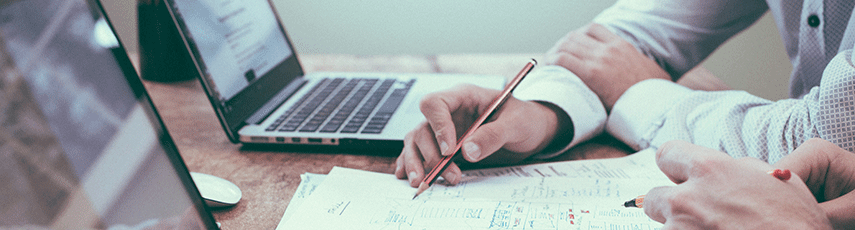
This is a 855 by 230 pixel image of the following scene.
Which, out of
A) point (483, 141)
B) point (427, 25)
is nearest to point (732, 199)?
point (483, 141)

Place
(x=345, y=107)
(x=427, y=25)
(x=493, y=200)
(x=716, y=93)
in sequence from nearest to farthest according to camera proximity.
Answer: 1. (x=493, y=200)
2. (x=716, y=93)
3. (x=345, y=107)
4. (x=427, y=25)

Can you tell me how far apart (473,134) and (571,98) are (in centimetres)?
19

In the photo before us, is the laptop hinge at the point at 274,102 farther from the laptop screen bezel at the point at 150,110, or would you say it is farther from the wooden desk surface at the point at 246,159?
the laptop screen bezel at the point at 150,110

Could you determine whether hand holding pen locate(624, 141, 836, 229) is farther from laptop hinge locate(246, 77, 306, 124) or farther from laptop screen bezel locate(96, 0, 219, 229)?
laptop hinge locate(246, 77, 306, 124)

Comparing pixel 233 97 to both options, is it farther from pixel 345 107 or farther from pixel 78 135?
pixel 78 135

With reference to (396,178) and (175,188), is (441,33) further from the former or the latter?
(175,188)

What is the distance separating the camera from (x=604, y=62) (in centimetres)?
70

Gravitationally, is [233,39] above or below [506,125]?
above

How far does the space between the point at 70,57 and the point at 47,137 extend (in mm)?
50

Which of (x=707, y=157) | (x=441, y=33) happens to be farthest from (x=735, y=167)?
(x=441, y=33)

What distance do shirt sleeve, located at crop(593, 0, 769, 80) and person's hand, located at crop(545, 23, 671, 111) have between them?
1.4 inches

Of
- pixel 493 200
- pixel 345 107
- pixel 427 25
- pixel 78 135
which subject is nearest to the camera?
pixel 78 135

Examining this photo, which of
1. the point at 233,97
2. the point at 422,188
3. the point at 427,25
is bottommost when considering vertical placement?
the point at 427,25

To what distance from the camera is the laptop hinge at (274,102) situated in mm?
645
